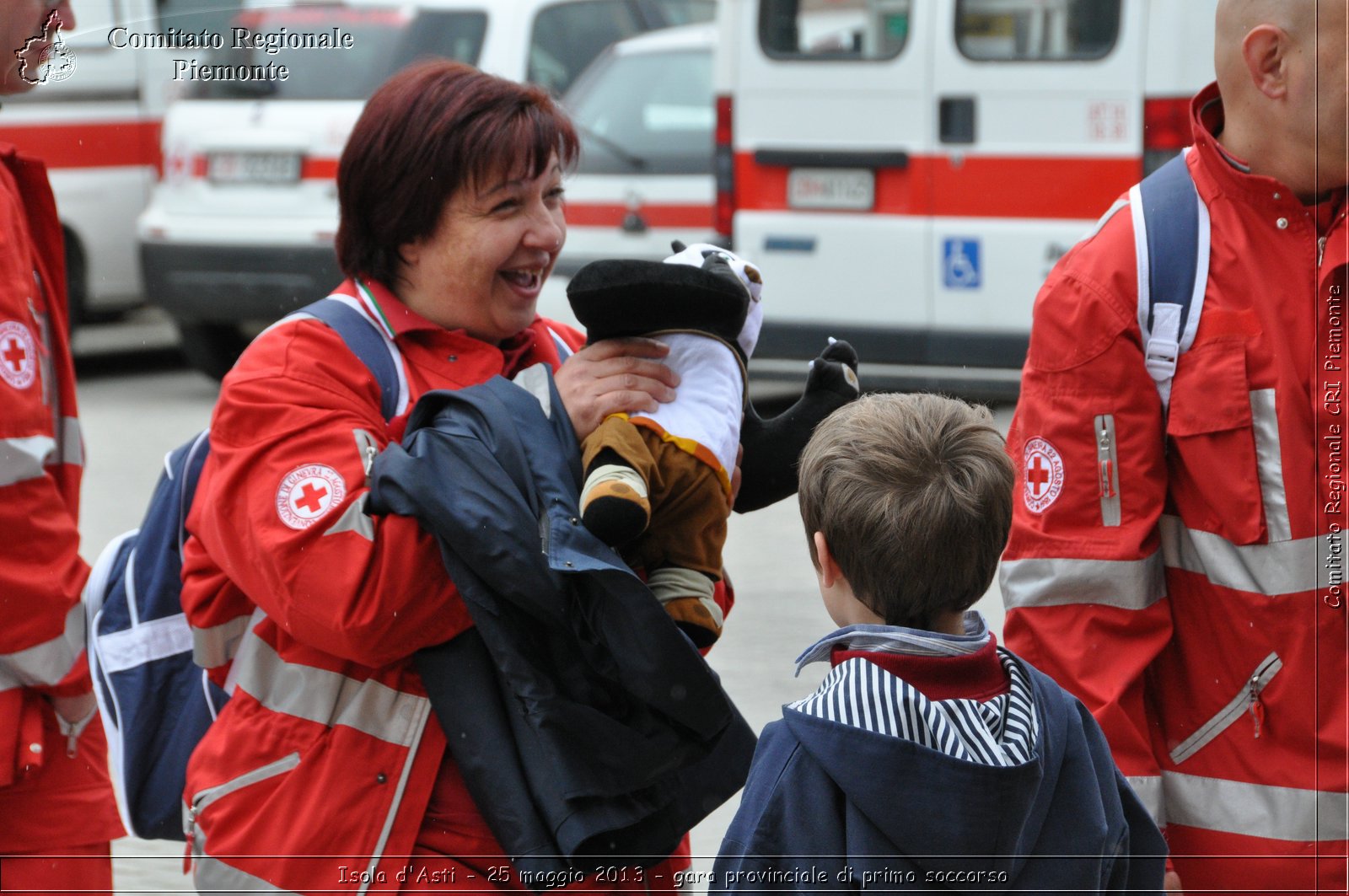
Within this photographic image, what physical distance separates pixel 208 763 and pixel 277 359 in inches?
20.5

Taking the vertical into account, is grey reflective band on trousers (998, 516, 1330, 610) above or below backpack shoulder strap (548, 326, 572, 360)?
below

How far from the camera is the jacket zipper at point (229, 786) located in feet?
6.95

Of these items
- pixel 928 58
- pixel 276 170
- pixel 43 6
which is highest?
pixel 43 6

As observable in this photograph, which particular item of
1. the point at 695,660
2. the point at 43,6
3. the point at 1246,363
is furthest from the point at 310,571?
the point at 1246,363

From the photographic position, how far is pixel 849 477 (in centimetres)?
187

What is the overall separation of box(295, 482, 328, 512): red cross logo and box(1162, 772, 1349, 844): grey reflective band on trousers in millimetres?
1141

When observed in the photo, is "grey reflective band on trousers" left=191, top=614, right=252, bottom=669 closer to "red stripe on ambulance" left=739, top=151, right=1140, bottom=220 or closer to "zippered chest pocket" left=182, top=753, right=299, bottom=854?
"zippered chest pocket" left=182, top=753, right=299, bottom=854

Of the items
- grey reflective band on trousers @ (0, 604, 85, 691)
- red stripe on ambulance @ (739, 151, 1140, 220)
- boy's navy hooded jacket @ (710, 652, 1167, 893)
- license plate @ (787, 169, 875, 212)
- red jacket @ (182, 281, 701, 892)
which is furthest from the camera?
license plate @ (787, 169, 875, 212)

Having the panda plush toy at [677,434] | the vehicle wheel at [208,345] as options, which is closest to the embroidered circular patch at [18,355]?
the panda plush toy at [677,434]

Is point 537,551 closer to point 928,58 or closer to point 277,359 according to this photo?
point 277,359

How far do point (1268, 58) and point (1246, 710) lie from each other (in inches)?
32.5

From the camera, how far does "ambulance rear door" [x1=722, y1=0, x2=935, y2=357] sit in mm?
6594

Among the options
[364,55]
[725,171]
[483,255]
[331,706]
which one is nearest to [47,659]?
[331,706]

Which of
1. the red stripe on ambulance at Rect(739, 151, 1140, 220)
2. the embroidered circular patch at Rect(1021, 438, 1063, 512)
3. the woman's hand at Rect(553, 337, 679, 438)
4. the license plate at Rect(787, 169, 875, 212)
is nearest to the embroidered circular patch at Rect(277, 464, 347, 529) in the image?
the woman's hand at Rect(553, 337, 679, 438)
